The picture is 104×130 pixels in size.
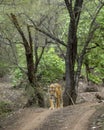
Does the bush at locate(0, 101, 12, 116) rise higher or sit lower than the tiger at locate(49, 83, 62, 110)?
lower

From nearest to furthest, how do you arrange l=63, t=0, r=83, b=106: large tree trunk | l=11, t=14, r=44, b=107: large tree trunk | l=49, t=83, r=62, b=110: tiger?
1. l=49, t=83, r=62, b=110: tiger
2. l=11, t=14, r=44, b=107: large tree trunk
3. l=63, t=0, r=83, b=106: large tree trunk

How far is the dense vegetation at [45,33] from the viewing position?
742 inches

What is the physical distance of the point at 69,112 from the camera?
49.6ft

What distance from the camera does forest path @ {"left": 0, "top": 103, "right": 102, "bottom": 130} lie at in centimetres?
1276

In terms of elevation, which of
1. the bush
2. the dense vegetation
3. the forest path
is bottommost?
the bush

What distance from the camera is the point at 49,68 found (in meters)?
25.1

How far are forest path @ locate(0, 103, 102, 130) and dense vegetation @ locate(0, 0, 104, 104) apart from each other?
15.5ft

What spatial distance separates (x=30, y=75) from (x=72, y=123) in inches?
308

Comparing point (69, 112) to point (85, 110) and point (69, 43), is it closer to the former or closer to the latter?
point (85, 110)

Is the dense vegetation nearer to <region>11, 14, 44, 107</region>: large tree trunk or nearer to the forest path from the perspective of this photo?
<region>11, 14, 44, 107</region>: large tree trunk

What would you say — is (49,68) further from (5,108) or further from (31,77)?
(5,108)

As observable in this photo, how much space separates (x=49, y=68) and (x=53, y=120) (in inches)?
447

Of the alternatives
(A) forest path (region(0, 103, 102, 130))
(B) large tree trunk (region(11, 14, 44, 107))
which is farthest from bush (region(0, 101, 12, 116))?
(A) forest path (region(0, 103, 102, 130))

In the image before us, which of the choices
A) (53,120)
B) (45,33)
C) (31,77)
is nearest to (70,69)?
(31,77)
